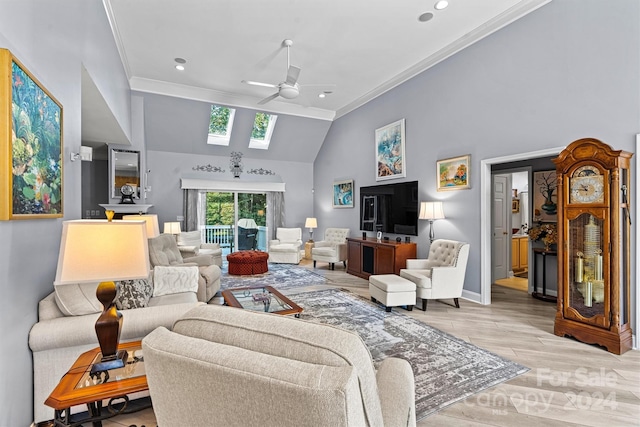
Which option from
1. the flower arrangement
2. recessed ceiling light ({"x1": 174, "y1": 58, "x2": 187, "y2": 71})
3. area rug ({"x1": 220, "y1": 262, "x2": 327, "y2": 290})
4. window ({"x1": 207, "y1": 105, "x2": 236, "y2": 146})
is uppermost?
recessed ceiling light ({"x1": 174, "y1": 58, "x2": 187, "y2": 71})

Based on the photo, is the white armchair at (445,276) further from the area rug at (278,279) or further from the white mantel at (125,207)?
the white mantel at (125,207)

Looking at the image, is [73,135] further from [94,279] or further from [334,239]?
[334,239]

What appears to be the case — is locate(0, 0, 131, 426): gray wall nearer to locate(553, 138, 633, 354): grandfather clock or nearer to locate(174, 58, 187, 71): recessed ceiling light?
locate(174, 58, 187, 71): recessed ceiling light

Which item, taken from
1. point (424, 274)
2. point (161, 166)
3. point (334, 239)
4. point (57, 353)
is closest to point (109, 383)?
point (57, 353)

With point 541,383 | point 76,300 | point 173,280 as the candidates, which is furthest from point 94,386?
point 541,383

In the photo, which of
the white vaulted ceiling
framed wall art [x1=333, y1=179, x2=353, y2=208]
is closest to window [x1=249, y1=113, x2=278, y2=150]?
the white vaulted ceiling

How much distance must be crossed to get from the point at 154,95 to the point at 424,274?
615 cm

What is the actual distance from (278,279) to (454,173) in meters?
3.56

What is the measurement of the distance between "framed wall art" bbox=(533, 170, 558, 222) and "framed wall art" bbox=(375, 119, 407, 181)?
7.34 ft

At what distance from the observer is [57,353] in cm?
177

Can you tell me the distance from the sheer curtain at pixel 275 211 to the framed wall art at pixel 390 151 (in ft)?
10.8

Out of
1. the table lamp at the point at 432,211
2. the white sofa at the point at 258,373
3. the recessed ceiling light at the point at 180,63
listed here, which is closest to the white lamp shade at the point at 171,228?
the recessed ceiling light at the point at 180,63

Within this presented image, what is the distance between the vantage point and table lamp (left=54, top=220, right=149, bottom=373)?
1306 mm

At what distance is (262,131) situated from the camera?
8.18 m
